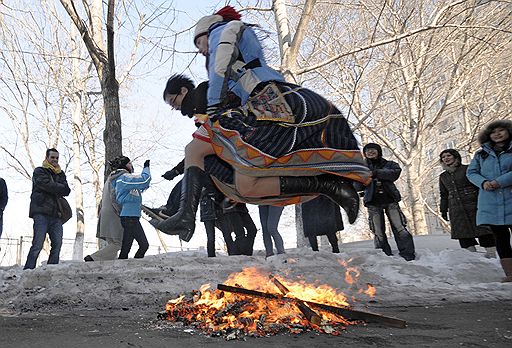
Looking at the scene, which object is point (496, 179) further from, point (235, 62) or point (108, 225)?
point (108, 225)

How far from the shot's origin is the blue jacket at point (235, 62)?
4.65ft

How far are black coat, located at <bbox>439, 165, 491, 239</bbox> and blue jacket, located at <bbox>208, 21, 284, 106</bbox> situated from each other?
15.6 feet

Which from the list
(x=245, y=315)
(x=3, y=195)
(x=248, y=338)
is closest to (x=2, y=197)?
(x=3, y=195)

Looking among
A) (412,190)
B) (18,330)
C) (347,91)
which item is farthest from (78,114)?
(18,330)

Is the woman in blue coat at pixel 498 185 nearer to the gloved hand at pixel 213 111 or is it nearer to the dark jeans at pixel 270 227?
the dark jeans at pixel 270 227

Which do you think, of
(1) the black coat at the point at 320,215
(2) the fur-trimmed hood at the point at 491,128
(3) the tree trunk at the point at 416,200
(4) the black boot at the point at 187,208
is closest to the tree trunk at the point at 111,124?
(1) the black coat at the point at 320,215

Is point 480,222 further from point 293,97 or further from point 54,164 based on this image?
point 54,164

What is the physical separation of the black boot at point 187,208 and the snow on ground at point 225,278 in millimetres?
2425

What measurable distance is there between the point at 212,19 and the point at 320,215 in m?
0.95

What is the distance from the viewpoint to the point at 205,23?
1637mm

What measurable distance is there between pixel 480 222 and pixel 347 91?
392 inches

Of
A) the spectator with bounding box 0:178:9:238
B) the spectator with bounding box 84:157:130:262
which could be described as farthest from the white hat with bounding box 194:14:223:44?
the spectator with bounding box 0:178:9:238

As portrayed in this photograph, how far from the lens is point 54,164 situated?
5.77 m

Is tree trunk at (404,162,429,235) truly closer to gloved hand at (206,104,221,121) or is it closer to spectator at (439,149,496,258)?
spectator at (439,149,496,258)
